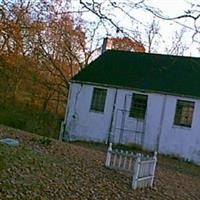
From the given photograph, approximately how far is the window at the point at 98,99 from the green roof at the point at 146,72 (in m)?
0.54

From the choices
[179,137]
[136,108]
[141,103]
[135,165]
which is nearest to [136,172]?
[135,165]

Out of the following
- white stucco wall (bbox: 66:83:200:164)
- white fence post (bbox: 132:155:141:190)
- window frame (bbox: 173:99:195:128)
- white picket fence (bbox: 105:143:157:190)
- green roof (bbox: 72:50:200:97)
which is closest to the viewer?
white fence post (bbox: 132:155:141:190)

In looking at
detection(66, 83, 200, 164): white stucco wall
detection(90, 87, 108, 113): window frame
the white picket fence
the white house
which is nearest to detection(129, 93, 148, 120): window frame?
the white house

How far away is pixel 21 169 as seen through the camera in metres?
12.5

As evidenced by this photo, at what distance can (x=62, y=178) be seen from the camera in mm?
13070

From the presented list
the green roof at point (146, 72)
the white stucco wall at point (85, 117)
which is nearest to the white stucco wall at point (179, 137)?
the green roof at point (146, 72)

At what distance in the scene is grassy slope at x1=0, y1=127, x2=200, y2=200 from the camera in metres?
11.4

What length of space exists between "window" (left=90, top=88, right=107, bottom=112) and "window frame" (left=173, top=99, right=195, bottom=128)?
461cm

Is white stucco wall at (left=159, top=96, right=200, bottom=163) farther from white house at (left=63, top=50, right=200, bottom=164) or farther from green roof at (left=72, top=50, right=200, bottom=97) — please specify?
green roof at (left=72, top=50, right=200, bottom=97)

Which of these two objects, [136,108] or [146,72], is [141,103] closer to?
[136,108]

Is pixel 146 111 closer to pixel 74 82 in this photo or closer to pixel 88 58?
pixel 74 82

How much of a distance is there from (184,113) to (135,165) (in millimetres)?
15463

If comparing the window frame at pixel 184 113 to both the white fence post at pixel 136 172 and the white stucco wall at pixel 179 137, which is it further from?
the white fence post at pixel 136 172

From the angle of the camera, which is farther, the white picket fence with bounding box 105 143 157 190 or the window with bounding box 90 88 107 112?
the window with bounding box 90 88 107 112
